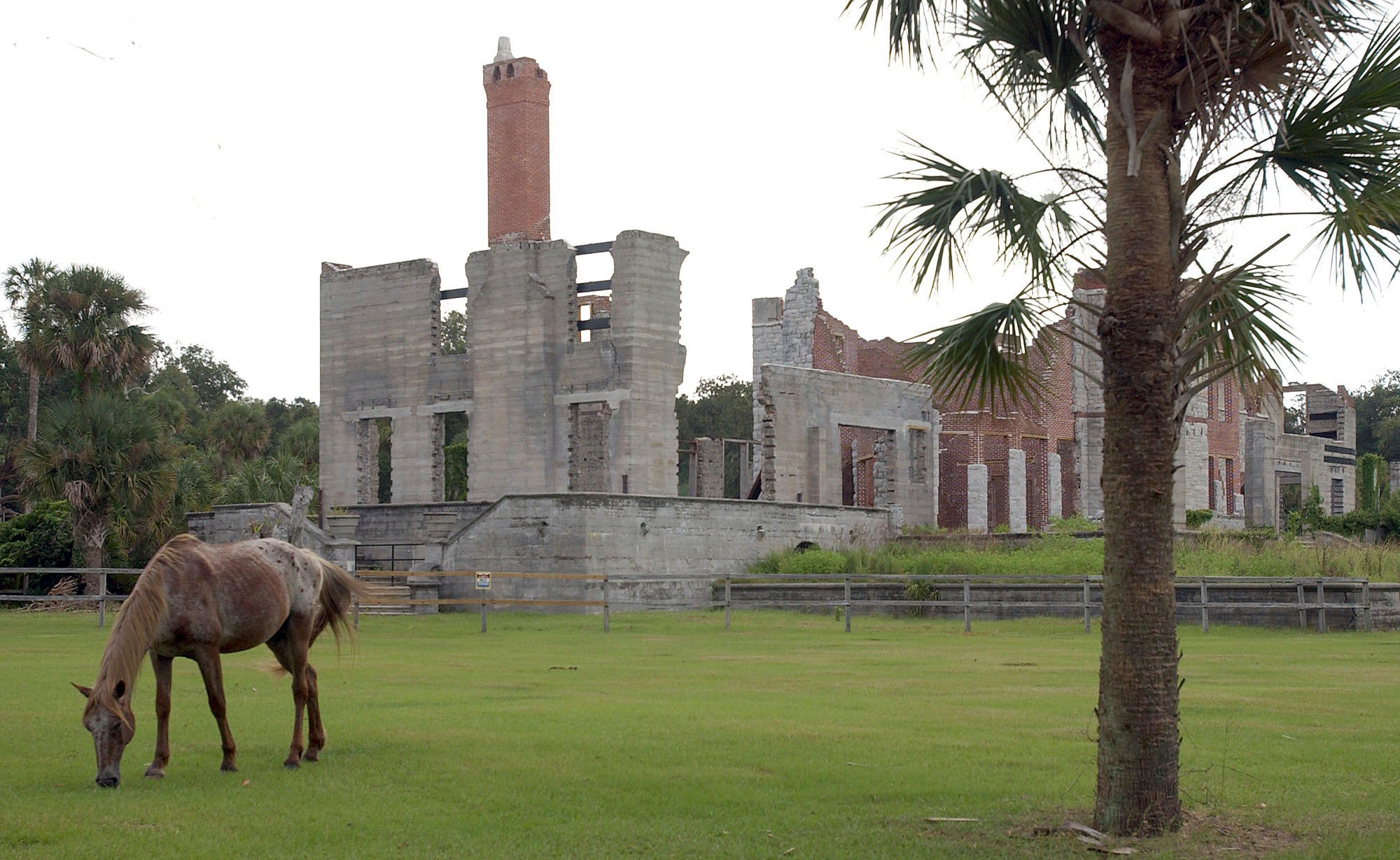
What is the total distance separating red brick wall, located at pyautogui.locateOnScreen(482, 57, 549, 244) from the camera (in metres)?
43.4

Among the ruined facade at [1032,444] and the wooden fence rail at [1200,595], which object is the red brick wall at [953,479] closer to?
the ruined facade at [1032,444]

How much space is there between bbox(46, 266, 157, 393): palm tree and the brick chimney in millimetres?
11510

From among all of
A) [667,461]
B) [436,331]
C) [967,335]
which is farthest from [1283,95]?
[436,331]

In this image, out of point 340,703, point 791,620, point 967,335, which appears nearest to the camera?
point 967,335

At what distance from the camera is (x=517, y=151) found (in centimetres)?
4375

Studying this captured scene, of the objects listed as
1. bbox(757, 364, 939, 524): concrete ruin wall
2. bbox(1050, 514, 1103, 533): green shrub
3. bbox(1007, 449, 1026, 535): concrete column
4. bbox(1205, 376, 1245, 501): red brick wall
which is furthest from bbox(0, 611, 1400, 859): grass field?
bbox(1205, 376, 1245, 501): red brick wall

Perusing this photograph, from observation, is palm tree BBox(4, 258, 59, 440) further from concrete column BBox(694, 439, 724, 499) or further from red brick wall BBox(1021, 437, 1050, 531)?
red brick wall BBox(1021, 437, 1050, 531)

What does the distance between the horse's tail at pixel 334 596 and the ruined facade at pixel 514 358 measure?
92.5 ft

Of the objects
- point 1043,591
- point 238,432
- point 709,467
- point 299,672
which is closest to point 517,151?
point 709,467

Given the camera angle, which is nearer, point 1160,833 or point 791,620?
point 1160,833

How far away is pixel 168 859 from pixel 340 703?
18.6ft

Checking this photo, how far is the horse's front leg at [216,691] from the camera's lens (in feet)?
28.6

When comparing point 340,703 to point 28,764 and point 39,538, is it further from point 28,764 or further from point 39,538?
point 39,538

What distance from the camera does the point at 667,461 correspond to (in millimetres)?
39062
